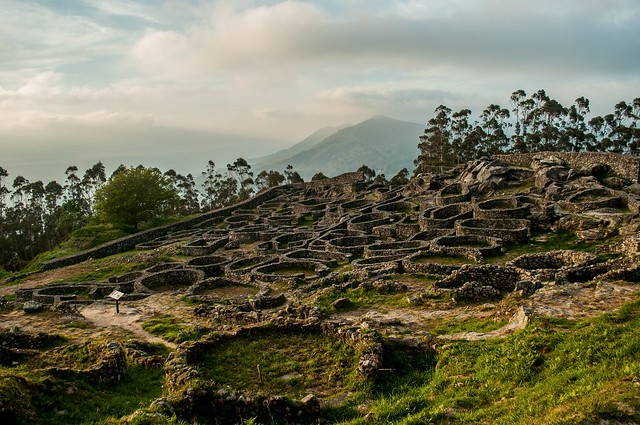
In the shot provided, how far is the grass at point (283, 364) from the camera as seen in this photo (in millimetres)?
13133

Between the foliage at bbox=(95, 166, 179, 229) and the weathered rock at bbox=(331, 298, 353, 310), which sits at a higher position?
the foliage at bbox=(95, 166, 179, 229)

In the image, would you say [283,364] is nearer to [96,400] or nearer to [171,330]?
[96,400]

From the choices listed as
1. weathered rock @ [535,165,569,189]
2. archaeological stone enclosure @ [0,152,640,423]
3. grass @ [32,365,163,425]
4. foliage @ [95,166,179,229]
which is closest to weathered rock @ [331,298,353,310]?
archaeological stone enclosure @ [0,152,640,423]

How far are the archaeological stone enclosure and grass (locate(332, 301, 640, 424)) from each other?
121cm

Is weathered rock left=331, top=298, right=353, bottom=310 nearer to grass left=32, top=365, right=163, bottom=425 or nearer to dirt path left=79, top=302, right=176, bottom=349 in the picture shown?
dirt path left=79, top=302, right=176, bottom=349

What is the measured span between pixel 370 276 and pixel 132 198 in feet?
171

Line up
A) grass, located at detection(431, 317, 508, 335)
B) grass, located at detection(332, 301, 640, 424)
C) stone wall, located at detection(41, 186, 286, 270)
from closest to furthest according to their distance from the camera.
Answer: grass, located at detection(332, 301, 640, 424), grass, located at detection(431, 317, 508, 335), stone wall, located at detection(41, 186, 286, 270)

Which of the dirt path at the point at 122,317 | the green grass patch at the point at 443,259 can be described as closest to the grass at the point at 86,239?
the dirt path at the point at 122,317

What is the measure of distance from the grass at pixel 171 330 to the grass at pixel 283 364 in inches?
162

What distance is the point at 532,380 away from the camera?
10.2m

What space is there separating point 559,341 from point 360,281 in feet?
43.5

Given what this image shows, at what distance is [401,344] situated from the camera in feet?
45.5

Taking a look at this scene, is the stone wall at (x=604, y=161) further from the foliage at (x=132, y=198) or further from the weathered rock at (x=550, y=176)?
the foliage at (x=132, y=198)

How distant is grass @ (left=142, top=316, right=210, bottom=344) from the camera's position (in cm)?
1970
